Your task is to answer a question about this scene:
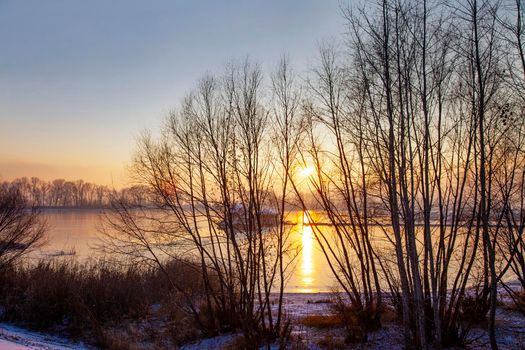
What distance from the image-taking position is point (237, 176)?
12.8m

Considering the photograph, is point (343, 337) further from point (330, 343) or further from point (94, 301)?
point (94, 301)

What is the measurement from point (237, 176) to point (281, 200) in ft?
4.88

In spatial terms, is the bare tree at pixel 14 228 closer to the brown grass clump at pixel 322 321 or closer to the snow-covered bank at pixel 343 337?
the snow-covered bank at pixel 343 337

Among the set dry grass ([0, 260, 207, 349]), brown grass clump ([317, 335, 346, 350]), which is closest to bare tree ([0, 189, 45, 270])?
dry grass ([0, 260, 207, 349])

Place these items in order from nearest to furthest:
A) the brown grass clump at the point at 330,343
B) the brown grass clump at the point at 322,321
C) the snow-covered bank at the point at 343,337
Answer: the snow-covered bank at the point at 343,337 → the brown grass clump at the point at 330,343 → the brown grass clump at the point at 322,321

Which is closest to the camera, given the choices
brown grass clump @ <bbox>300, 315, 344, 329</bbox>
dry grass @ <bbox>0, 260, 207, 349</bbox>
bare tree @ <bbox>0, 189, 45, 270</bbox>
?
brown grass clump @ <bbox>300, 315, 344, 329</bbox>

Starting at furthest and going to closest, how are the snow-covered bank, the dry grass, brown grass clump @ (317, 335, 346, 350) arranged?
the dry grass → brown grass clump @ (317, 335, 346, 350) → the snow-covered bank

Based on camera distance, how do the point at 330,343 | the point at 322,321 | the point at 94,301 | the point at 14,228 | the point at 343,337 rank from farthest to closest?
the point at 14,228
the point at 94,301
the point at 322,321
the point at 343,337
the point at 330,343

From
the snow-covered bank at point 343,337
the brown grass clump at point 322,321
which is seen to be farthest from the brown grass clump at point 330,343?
the brown grass clump at point 322,321

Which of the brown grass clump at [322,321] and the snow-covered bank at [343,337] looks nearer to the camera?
the snow-covered bank at [343,337]

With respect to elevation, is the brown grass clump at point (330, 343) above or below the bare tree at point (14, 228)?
below

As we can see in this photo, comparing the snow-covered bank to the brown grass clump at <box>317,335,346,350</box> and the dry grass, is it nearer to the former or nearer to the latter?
the brown grass clump at <box>317,335,346,350</box>

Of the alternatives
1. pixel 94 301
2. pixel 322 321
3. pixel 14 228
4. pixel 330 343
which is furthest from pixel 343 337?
pixel 14 228

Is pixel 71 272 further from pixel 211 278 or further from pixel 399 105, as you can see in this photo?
pixel 399 105
